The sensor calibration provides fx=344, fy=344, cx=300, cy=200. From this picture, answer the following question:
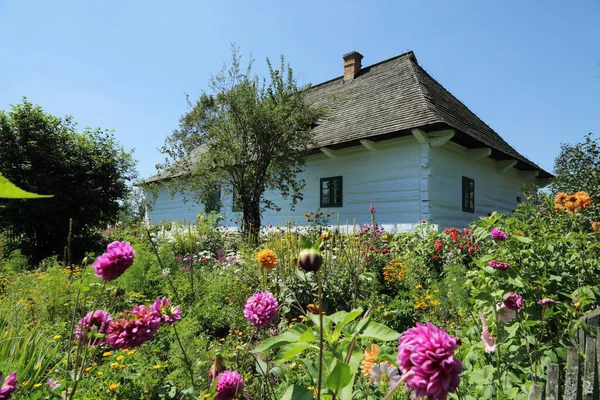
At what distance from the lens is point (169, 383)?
2.08 meters

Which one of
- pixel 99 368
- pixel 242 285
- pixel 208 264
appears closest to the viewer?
pixel 99 368

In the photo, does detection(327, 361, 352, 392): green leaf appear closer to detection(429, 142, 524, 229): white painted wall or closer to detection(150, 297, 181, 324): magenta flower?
detection(150, 297, 181, 324): magenta flower

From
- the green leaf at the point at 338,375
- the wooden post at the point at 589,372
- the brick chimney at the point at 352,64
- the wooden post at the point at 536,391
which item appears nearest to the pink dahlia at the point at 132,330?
the green leaf at the point at 338,375

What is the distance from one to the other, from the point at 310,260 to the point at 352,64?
45.7ft

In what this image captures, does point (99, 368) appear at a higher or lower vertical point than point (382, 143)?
lower

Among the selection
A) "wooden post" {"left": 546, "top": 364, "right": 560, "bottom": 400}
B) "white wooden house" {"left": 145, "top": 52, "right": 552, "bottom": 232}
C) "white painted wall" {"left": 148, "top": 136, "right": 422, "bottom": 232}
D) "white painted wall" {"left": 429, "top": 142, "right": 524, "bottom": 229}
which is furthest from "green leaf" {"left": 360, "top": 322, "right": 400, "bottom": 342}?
"white painted wall" {"left": 429, "top": 142, "right": 524, "bottom": 229}

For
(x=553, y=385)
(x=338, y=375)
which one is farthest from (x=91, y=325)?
(x=553, y=385)

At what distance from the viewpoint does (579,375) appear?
62.2 inches

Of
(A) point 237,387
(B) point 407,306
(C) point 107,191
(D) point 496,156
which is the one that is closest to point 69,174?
(C) point 107,191

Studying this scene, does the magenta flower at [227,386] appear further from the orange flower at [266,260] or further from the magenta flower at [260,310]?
the orange flower at [266,260]

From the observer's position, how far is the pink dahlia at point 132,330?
105 centimetres

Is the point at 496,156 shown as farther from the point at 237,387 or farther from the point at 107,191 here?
the point at 107,191

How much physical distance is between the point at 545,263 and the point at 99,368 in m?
3.19

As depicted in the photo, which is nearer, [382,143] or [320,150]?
[382,143]
